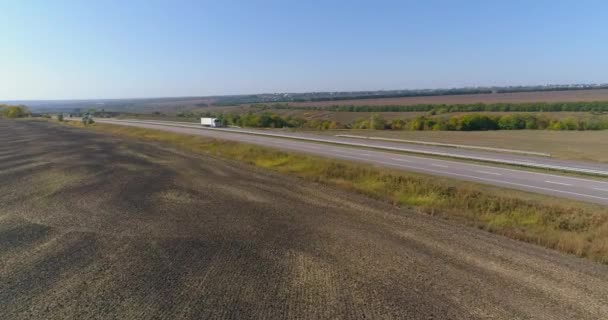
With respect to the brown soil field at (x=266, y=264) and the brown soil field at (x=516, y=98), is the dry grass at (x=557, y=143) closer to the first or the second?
the brown soil field at (x=266, y=264)

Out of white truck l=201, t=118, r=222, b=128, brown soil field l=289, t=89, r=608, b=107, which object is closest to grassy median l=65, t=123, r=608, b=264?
white truck l=201, t=118, r=222, b=128

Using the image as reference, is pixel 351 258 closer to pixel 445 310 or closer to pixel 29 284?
pixel 445 310

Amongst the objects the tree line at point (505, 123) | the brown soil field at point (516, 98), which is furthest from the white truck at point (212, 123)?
the brown soil field at point (516, 98)

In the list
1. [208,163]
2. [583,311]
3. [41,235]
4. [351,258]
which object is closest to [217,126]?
[208,163]

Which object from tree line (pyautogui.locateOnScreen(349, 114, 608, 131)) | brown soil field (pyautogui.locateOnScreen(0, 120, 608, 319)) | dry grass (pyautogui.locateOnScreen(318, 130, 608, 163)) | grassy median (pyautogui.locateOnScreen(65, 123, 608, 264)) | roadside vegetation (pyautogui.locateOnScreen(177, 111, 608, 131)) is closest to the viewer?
brown soil field (pyautogui.locateOnScreen(0, 120, 608, 319))

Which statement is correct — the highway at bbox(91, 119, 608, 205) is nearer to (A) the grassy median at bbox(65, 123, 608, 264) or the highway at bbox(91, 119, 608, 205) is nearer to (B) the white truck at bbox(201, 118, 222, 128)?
(A) the grassy median at bbox(65, 123, 608, 264)

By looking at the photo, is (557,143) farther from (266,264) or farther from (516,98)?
(516,98)

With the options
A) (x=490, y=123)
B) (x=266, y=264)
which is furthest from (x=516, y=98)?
(x=266, y=264)
